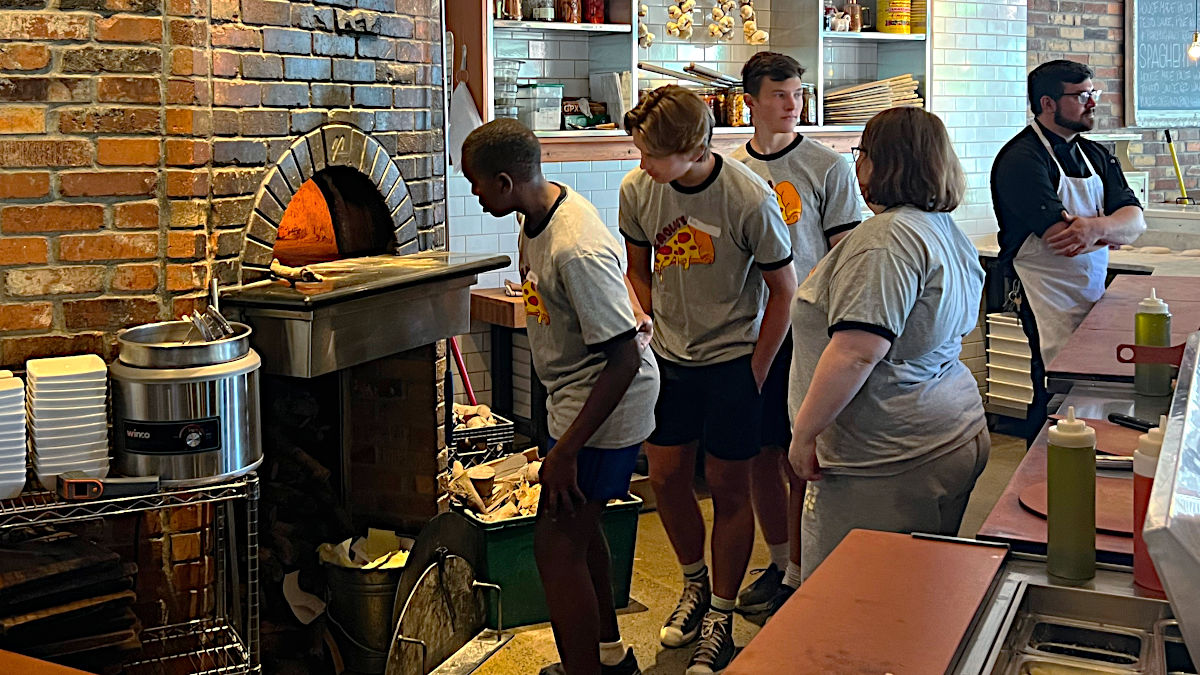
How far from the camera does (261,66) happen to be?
333cm

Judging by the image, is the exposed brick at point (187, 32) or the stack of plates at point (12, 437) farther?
the exposed brick at point (187, 32)

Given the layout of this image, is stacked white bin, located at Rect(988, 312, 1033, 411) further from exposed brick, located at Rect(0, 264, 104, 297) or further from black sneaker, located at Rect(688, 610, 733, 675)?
exposed brick, located at Rect(0, 264, 104, 297)

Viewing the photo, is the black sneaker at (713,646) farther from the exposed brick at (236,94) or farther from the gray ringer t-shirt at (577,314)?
the exposed brick at (236,94)

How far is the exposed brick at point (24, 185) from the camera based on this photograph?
2.87 m

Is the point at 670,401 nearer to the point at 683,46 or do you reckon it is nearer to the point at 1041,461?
the point at 1041,461

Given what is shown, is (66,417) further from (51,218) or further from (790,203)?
(790,203)

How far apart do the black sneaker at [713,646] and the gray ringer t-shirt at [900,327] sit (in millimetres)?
991

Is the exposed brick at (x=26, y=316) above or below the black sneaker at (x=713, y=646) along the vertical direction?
above

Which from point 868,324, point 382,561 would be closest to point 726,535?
point 382,561

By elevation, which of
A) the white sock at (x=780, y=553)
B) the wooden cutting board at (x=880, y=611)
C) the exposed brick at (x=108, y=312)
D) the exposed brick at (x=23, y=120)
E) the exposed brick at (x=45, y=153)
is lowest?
the white sock at (x=780, y=553)

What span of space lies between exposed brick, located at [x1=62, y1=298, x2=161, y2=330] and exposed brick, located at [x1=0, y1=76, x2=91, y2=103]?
0.48 meters

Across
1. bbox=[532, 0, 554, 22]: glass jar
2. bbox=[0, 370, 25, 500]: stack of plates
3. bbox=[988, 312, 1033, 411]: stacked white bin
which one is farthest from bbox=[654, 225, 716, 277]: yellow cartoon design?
bbox=[988, 312, 1033, 411]: stacked white bin

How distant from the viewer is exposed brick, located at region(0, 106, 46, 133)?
2.85 metres

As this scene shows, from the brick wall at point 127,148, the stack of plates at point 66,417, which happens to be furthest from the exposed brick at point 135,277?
the stack of plates at point 66,417
